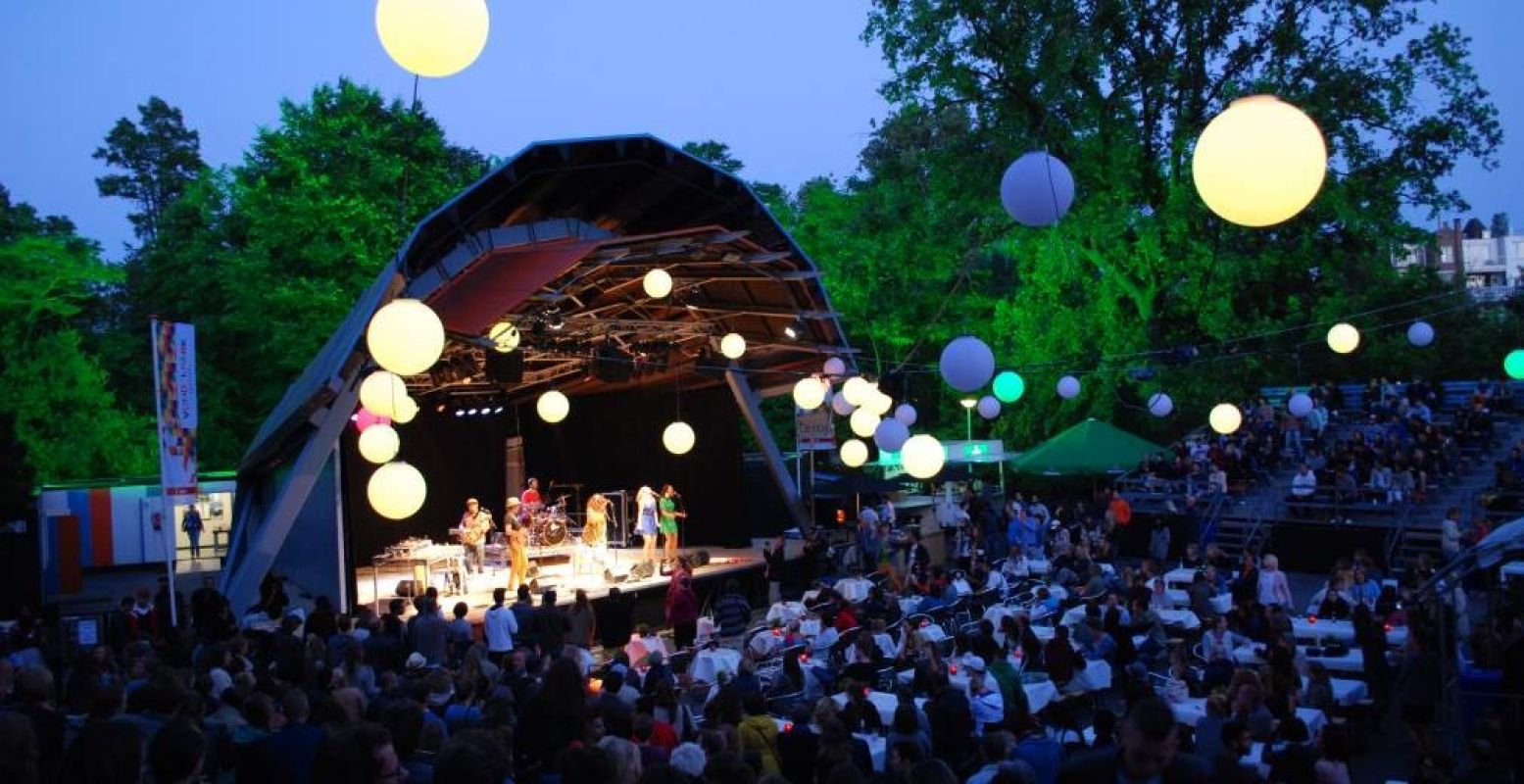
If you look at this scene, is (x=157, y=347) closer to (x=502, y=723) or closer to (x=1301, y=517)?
(x=502, y=723)

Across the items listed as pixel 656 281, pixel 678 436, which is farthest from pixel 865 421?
pixel 656 281

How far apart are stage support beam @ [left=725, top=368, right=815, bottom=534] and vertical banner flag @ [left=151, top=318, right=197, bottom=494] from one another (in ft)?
28.7

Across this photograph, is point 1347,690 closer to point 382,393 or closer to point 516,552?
point 382,393

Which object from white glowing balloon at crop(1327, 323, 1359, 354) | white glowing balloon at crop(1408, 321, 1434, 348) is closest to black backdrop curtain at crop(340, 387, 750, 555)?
white glowing balloon at crop(1327, 323, 1359, 354)

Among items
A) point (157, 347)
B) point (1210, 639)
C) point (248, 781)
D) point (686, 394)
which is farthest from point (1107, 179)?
point (248, 781)

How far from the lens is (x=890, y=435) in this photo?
529 inches

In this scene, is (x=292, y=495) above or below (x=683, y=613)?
above

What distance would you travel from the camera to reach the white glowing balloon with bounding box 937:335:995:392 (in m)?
9.62

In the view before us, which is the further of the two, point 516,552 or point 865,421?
point 516,552

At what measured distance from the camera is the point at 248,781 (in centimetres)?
507

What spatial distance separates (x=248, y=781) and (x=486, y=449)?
18137 millimetres

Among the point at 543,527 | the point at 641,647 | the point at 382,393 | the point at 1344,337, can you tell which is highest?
the point at 1344,337

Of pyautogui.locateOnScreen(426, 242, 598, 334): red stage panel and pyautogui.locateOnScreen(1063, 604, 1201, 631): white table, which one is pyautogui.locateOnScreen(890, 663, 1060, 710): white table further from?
pyautogui.locateOnScreen(426, 242, 598, 334): red stage panel

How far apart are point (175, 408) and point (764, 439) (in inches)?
383
